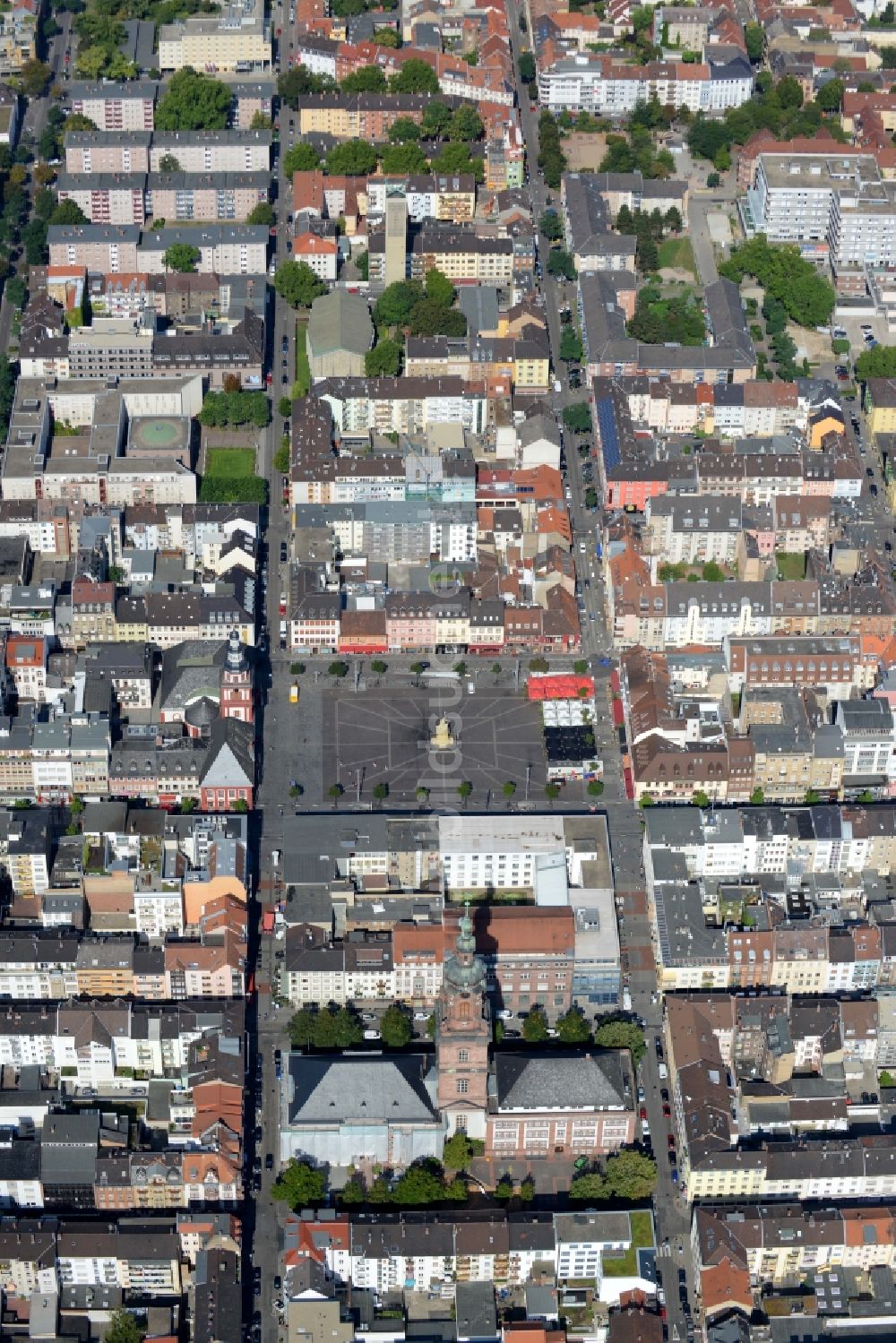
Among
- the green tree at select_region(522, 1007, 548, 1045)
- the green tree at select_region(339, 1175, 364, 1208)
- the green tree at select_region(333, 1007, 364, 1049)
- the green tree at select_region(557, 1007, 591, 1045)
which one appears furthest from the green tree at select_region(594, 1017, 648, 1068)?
the green tree at select_region(339, 1175, 364, 1208)

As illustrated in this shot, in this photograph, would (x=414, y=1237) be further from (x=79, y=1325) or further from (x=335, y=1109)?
(x=79, y=1325)

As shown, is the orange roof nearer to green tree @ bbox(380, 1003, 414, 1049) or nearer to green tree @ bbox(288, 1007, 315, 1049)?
green tree @ bbox(380, 1003, 414, 1049)

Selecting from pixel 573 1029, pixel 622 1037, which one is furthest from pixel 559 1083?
pixel 622 1037

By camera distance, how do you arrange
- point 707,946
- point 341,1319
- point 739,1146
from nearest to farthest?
point 341,1319 → point 739,1146 → point 707,946

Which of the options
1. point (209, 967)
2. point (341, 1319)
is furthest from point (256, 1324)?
point (209, 967)

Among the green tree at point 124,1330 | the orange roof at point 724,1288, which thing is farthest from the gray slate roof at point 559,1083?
the green tree at point 124,1330

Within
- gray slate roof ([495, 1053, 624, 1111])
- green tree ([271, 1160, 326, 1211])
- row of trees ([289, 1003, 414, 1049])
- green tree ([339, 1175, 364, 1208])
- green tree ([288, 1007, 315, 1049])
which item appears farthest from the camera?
green tree ([288, 1007, 315, 1049])
